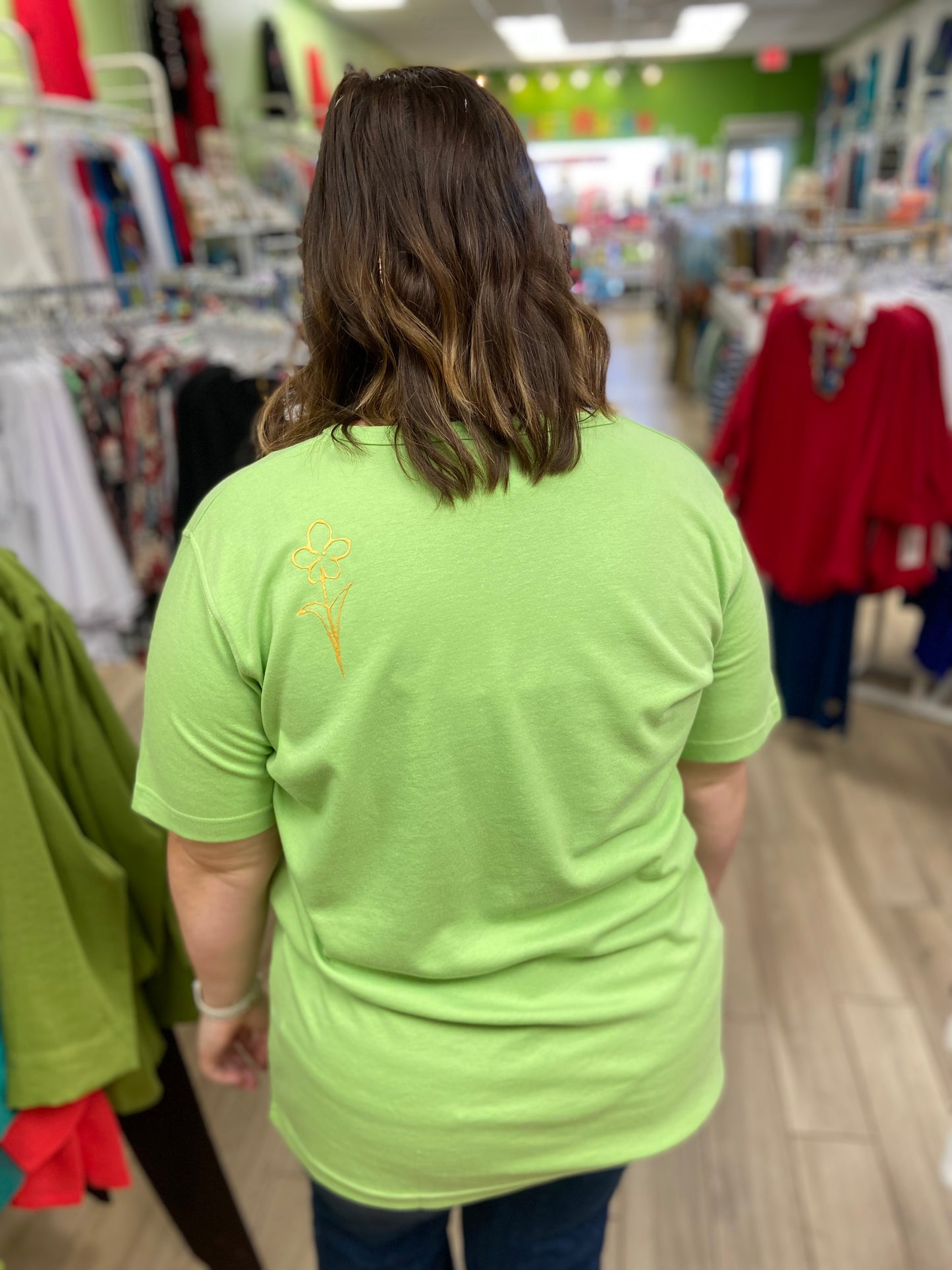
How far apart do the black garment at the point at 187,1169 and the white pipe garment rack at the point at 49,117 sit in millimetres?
2564

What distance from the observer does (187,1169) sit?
50.1 inches

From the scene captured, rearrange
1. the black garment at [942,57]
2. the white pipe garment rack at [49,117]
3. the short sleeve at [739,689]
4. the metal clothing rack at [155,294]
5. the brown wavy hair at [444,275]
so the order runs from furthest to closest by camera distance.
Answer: the black garment at [942,57]
the white pipe garment rack at [49,117]
the metal clothing rack at [155,294]
the short sleeve at [739,689]
the brown wavy hair at [444,275]

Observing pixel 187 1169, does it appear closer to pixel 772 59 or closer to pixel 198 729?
pixel 198 729

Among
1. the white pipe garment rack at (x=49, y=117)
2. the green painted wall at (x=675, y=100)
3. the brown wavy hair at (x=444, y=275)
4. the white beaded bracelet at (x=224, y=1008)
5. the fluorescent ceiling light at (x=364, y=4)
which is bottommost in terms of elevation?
the white beaded bracelet at (x=224, y=1008)

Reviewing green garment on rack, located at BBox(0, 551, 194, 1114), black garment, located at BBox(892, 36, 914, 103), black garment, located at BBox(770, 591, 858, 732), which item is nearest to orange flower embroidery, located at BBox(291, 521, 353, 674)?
green garment on rack, located at BBox(0, 551, 194, 1114)

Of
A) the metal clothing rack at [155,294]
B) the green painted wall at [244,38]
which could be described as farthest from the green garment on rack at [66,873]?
the green painted wall at [244,38]

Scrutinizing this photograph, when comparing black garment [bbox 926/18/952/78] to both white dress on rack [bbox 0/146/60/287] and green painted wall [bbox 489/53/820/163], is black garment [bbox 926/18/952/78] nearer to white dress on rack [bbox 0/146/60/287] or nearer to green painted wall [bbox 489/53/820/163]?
white dress on rack [bbox 0/146/60/287]

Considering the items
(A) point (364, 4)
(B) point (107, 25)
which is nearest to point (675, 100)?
(A) point (364, 4)

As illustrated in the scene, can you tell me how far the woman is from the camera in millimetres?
629

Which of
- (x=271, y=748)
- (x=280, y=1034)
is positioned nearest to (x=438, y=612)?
(x=271, y=748)

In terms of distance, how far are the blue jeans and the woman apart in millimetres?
11

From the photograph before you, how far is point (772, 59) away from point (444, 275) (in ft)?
47.6

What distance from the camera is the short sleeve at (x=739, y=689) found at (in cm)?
79

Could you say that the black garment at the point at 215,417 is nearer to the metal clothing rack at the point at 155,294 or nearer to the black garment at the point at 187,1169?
the metal clothing rack at the point at 155,294
